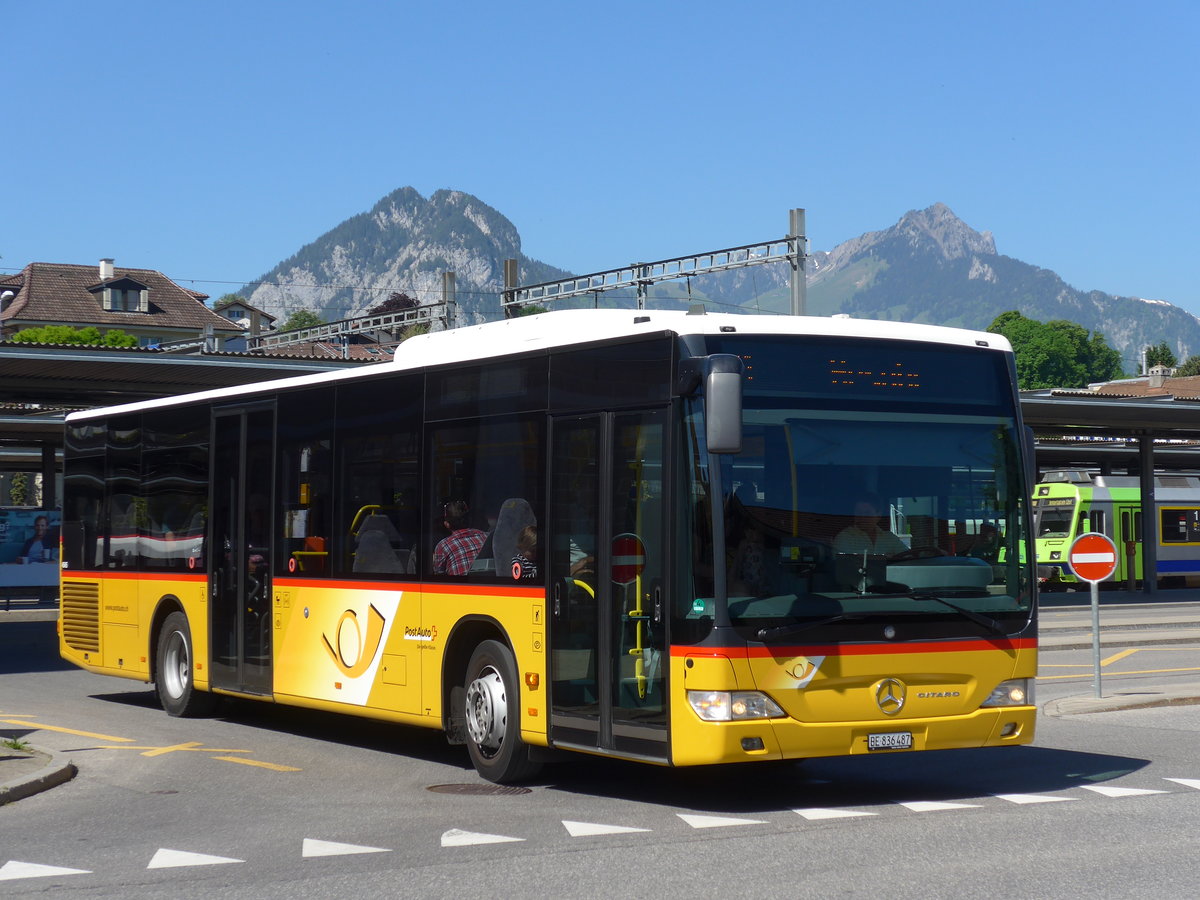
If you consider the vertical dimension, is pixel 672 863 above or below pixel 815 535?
below

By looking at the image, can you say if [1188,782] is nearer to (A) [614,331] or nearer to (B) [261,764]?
(A) [614,331]

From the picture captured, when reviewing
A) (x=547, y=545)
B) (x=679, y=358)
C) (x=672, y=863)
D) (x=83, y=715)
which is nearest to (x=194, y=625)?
(x=83, y=715)

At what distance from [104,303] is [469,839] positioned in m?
114

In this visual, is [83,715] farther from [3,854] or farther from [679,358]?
[679,358]

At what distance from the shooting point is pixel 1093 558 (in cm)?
1697

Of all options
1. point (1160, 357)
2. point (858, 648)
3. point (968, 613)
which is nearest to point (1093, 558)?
point (968, 613)

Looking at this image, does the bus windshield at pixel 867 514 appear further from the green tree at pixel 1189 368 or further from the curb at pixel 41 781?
the green tree at pixel 1189 368

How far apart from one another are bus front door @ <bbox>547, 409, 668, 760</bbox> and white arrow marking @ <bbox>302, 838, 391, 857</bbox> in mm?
1881

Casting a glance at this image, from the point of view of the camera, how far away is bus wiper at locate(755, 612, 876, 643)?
9727 millimetres

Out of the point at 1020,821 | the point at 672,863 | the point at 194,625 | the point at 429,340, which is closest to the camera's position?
the point at 672,863

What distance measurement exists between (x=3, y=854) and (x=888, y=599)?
5283 millimetres

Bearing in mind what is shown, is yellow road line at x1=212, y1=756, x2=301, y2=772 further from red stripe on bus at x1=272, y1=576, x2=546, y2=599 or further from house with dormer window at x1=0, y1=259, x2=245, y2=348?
house with dormer window at x1=0, y1=259, x2=245, y2=348

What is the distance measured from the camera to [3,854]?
8.91 m

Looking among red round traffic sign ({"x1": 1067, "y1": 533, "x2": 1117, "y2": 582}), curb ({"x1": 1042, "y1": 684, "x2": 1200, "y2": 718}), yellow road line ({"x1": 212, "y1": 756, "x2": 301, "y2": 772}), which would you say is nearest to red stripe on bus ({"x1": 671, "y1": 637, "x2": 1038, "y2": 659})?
yellow road line ({"x1": 212, "y1": 756, "x2": 301, "y2": 772})
